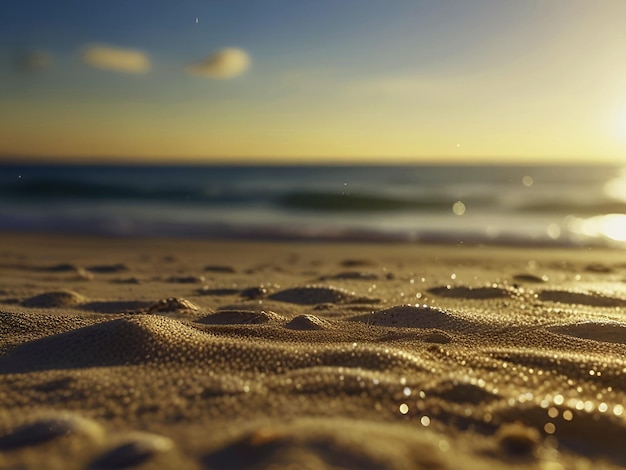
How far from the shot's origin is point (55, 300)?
10.1ft

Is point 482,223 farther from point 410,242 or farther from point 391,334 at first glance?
point 391,334

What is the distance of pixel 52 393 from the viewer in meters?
1.63

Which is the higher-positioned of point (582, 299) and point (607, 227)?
point (607, 227)

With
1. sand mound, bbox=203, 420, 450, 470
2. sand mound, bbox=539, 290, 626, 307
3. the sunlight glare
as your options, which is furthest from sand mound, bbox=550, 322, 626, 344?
the sunlight glare

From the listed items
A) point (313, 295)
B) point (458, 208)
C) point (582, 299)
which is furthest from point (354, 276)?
point (458, 208)

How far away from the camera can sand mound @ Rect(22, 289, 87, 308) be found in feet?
9.91

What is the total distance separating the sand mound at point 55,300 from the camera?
3.02 meters

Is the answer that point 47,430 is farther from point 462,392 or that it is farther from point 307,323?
point 307,323

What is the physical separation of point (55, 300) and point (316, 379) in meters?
1.98

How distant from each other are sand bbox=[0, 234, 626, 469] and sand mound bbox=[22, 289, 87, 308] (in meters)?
0.01

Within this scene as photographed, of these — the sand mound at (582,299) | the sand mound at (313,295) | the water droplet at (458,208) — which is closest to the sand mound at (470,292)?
the sand mound at (582,299)

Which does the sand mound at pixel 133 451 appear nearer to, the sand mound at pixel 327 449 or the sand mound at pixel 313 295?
the sand mound at pixel 327 449

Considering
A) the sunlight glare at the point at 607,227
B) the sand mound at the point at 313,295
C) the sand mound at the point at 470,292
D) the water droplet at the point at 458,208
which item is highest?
the water droplet at the point at 458,208

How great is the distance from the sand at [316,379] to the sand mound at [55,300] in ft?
0.04
